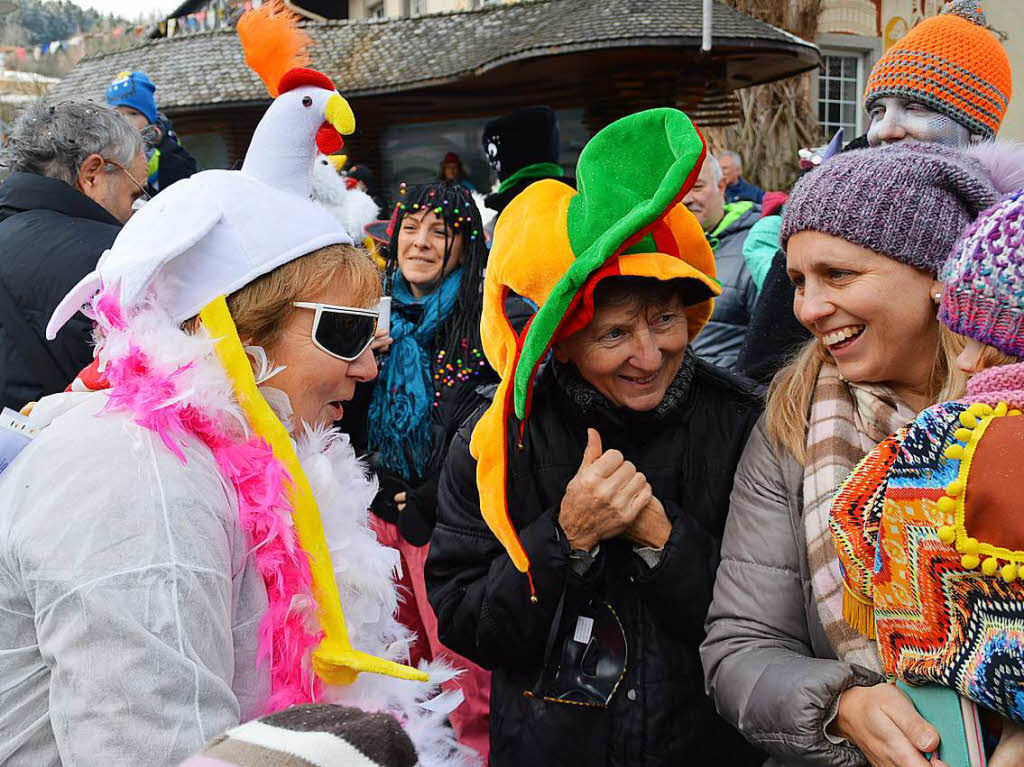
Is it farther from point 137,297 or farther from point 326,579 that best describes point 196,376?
point 326,579

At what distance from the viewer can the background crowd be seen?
1317 mm

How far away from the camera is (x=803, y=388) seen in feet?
6.26

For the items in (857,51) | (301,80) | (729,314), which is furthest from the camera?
(857,51)

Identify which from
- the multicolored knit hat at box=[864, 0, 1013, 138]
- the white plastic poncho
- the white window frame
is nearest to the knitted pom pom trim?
the white plastic poncho

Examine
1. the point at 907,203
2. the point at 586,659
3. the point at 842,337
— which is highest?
the point at 907,203

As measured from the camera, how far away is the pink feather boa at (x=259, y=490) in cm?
157

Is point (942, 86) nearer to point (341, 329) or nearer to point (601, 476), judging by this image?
point (601, 476)

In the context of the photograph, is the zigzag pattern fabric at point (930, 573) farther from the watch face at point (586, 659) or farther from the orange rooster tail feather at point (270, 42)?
the orange rooster tail feather at point (270, 42)

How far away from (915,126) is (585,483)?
1.42m

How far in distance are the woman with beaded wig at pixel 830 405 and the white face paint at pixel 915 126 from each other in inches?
31.2

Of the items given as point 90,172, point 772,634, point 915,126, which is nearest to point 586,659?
point 772,634

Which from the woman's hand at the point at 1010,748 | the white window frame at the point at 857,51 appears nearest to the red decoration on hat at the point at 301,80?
the woman's hand at the point at 1010,748

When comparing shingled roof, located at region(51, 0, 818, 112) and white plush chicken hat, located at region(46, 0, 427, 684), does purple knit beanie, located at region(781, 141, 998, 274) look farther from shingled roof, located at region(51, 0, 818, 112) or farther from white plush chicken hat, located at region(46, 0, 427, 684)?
shingled roof, located at region(51, 0, 818, 112)

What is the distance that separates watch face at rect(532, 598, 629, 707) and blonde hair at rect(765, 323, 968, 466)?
0.61m
